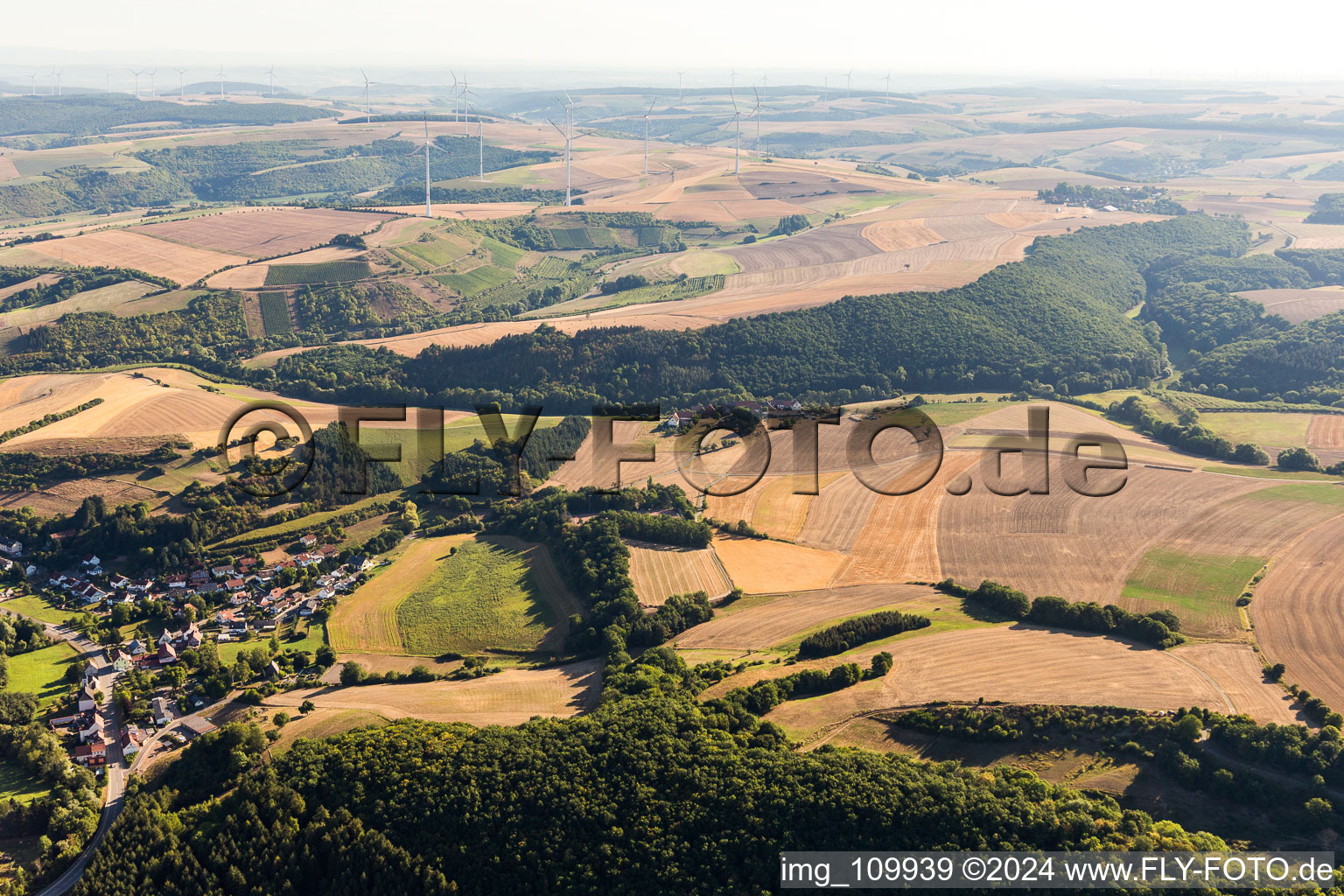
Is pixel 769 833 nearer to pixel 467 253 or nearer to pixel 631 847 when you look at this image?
pixel 631 847

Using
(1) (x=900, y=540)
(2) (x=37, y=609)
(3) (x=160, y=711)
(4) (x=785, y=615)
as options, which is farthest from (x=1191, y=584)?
(2) (x=37, y=609)

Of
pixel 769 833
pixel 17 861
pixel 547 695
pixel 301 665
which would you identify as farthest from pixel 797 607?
pixel 17 861

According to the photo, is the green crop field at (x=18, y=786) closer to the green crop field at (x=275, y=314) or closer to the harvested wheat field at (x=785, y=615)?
the harvested wheat field at (x=785, y=615)

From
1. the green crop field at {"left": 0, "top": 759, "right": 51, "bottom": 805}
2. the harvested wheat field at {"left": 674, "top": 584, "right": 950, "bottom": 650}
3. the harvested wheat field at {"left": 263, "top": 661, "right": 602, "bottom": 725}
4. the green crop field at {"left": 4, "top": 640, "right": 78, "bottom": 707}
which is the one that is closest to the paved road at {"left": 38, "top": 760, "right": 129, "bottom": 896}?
the green crop field at {"left": 0, "top": 759, "right": 51, "bottom": 805}

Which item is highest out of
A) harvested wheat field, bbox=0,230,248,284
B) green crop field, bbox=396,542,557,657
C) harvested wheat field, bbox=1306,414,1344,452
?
harvested wheat field, bbox=0,230,248,284

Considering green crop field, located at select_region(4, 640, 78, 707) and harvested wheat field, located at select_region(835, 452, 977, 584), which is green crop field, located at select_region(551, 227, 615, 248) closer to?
harvested wheat field, located at select_region(835, 452, 977, 584)

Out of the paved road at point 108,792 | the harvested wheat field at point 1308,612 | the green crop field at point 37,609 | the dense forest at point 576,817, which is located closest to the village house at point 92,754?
the paved road at point 108,792
